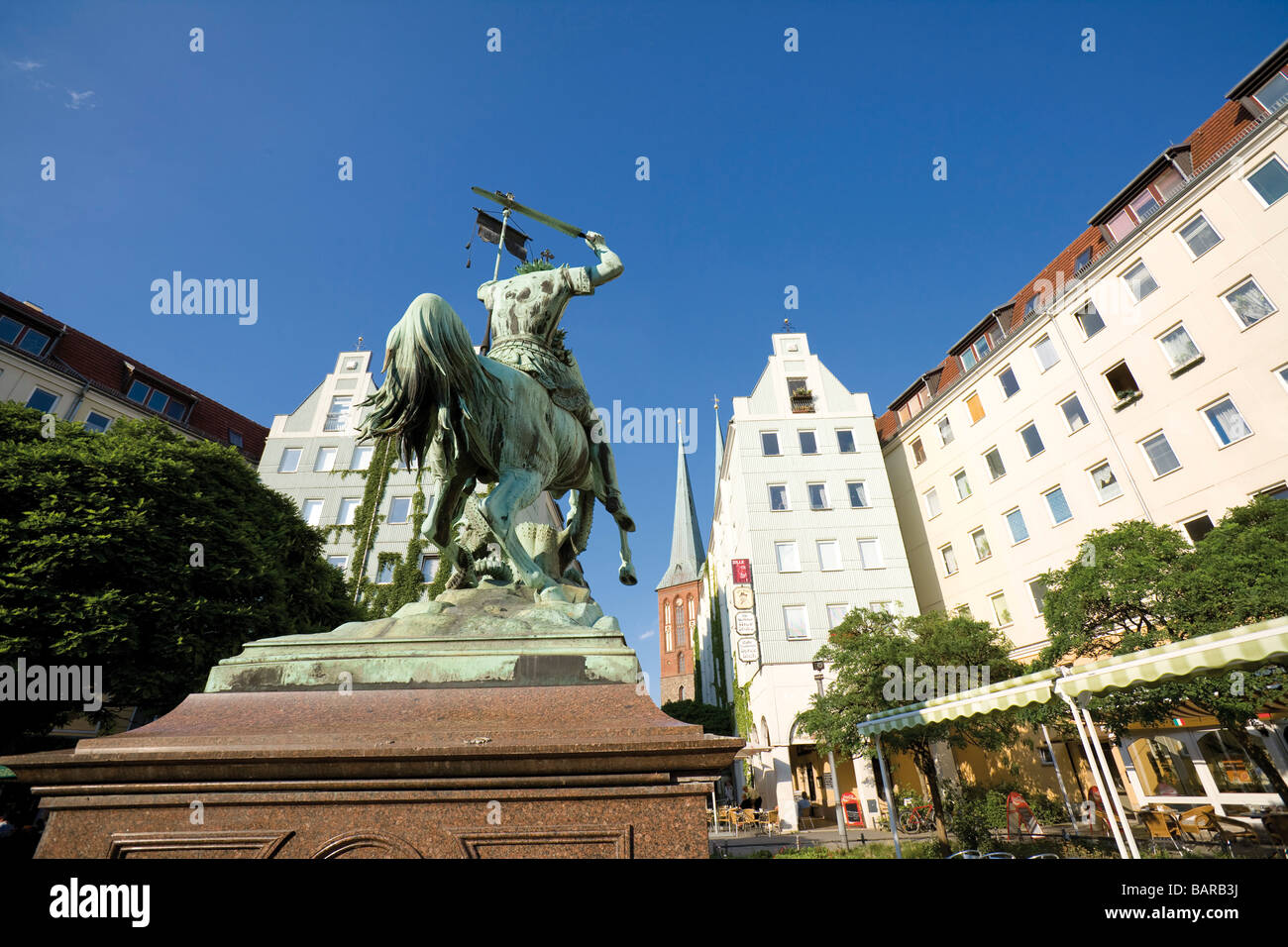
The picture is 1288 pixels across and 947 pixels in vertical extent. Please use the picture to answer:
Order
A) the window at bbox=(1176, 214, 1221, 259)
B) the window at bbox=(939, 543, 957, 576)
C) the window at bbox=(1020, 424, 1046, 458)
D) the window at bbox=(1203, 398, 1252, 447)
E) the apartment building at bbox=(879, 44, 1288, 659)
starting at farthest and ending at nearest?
the window at bbox=(939, 543, 957, 576) → the window at bbox=(1020, 424, 1046, 458) → the window at bbox=(1176, 214, 1221, 259) → the window at bbox=(1203, 398, 1252, 447) → the apartment building at bbox=(879, 44, 1288, 659)

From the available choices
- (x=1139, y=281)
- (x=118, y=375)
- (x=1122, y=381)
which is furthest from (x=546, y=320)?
(x=118, y=375)

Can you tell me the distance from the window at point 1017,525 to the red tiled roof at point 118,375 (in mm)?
42009

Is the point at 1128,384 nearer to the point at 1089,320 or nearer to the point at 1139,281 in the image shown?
the point at 1089,320

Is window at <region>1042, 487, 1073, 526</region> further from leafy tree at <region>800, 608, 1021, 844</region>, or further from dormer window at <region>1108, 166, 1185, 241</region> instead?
dormer window at <region>1108, 166, 1185, 241</region>

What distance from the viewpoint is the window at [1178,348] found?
18920 mm

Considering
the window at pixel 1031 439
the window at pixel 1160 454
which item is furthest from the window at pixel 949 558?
the window at pixel 1160 454

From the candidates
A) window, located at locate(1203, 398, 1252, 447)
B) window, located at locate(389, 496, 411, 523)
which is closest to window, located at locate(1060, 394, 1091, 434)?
window, located at locate(1203, 398, 1252, 447)

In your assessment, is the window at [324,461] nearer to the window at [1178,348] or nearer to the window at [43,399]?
the window at [43,399]

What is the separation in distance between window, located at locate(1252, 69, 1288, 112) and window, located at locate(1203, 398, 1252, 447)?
27.6ft

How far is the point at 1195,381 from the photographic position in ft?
61.0

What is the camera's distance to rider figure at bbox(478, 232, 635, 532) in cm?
506

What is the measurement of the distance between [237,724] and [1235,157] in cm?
2649

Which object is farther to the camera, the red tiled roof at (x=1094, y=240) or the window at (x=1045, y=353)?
the window at (x=1045, y=353)
